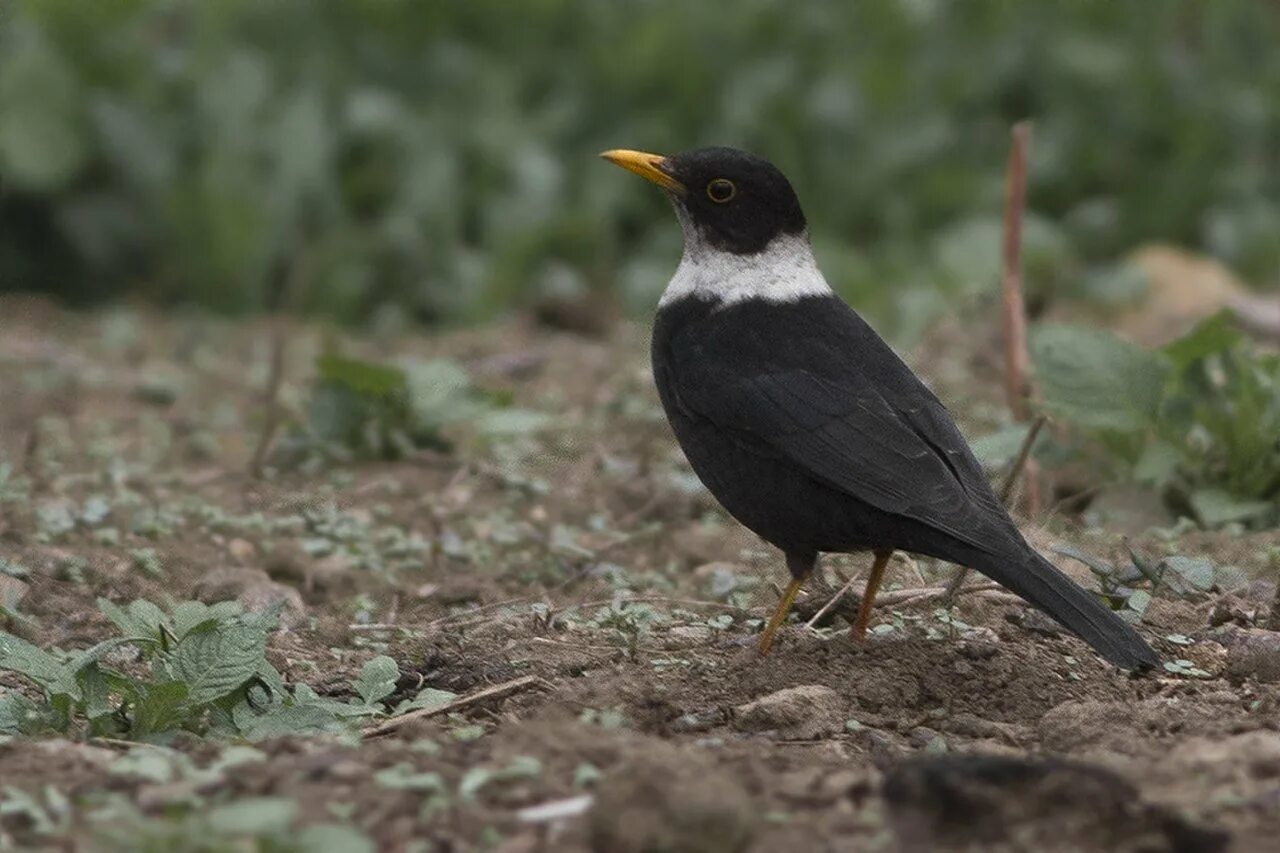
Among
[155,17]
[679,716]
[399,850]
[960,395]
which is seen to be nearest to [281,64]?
[155,17]

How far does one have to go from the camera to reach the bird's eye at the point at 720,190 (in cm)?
577

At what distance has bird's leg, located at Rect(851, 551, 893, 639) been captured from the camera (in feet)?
16.4

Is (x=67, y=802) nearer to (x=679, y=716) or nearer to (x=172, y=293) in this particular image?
(x=679, y=716)

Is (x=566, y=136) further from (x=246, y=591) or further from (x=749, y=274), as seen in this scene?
(x=246, y=591)

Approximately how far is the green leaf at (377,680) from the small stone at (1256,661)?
1830 millimetres

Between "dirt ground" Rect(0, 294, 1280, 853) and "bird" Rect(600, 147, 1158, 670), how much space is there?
233 mm

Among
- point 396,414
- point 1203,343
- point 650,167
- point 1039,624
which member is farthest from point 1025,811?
point 396,414

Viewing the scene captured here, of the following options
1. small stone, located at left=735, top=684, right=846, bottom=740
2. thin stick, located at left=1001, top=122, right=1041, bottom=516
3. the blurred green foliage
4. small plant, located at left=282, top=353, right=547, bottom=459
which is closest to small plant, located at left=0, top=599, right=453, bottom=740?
small stone, located at left=735, top=684, right=846, bottom=740

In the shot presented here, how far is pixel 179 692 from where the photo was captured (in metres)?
4.02

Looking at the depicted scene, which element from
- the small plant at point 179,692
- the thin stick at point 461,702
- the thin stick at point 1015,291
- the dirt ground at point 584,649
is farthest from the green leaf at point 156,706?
the thin stick at point 1015,291

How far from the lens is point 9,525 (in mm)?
5812

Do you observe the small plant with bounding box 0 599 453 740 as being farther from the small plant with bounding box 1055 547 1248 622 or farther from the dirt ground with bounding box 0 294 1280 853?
the small plant with bounding box 1055 547 1248 622

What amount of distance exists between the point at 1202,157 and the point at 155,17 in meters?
5.50

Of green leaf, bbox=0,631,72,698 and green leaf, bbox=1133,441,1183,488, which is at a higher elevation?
green leaf, bbox=1133,441,1183,488
